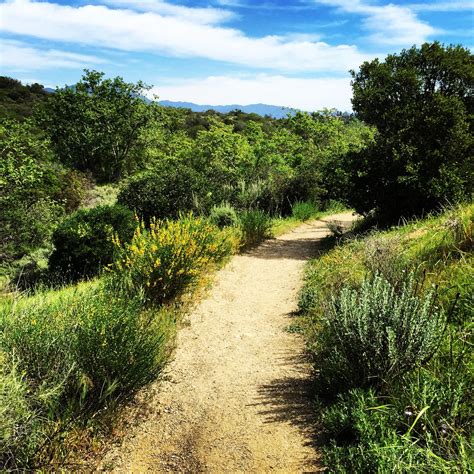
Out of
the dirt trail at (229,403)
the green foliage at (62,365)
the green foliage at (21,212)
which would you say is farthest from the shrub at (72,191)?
the green foliage at (62,365)

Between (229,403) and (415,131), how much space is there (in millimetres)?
9062

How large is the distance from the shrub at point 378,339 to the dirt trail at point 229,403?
0.50 m

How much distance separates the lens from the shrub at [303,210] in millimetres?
16672

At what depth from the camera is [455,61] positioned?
10672 mm

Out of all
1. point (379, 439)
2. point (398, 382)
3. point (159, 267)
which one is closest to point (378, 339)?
point (398, 382)

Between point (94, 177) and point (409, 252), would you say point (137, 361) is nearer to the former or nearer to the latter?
point (409, 252)

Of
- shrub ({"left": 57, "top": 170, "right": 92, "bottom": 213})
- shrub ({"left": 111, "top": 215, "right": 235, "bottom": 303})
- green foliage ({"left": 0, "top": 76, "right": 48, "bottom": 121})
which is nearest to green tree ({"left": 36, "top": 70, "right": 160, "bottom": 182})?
shrub ({"left": 57, "top": 170, "right": 92, "bottom": 213})

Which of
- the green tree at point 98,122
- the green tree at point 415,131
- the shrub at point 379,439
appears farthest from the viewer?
the green tree at point 98,122

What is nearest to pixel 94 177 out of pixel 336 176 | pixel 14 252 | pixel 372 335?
pixel 14 252

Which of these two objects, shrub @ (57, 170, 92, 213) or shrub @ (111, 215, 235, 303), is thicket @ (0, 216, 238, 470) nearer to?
shrub @ (111, 215, 235, 303)

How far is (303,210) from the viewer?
16.9 m

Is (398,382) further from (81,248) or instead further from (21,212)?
(21,212)

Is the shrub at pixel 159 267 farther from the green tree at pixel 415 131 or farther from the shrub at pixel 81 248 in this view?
the green tree at pixel 415 131

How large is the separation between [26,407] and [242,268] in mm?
6727
